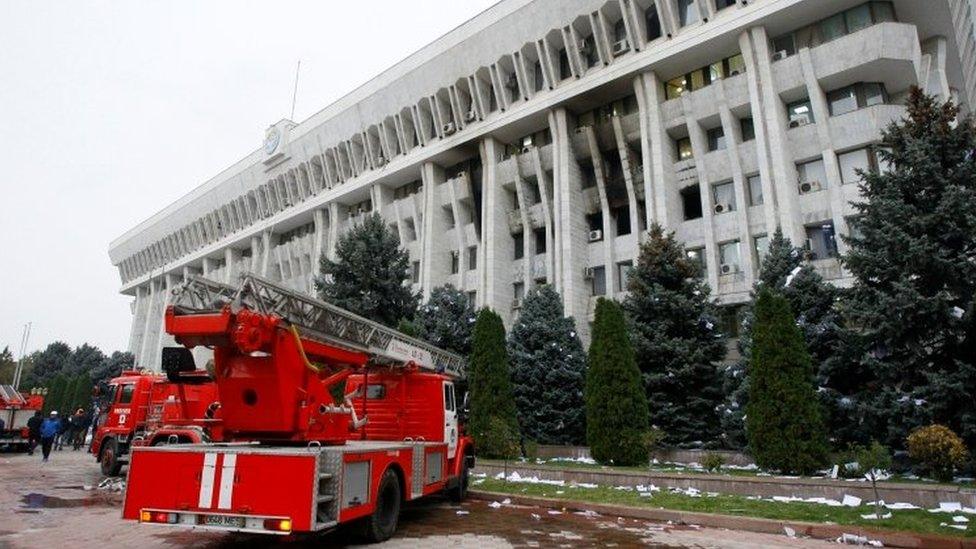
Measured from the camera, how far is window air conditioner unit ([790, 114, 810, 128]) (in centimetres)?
2460

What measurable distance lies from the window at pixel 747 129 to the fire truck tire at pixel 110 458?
27.2 metres

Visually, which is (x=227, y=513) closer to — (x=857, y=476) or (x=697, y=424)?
(x=857, y=476)

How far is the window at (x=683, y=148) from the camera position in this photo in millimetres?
28391

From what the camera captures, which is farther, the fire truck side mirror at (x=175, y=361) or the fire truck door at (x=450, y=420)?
the fire truck door at (x=450, y=420)

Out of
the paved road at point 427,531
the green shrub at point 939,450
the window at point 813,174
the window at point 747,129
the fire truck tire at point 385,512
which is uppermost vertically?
the window at point 747,129

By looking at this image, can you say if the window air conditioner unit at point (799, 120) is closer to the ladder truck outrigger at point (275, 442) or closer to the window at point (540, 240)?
the window at point (540, 240)

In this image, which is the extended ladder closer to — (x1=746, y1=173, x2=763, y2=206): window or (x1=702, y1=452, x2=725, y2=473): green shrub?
(x1=702, y1=452, x2=725, y2=473): green shrub

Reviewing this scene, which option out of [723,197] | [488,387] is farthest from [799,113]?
[488,387]

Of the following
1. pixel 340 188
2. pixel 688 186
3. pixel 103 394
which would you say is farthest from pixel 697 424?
pixel 340 188

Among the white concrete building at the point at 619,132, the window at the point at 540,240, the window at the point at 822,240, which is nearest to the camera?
the window at the point at 822,240

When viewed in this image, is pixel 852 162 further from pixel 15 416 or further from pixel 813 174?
pixel 15 416

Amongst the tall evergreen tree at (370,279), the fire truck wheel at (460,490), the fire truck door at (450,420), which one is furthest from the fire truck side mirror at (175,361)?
the tall evergreen tree at (370,279)

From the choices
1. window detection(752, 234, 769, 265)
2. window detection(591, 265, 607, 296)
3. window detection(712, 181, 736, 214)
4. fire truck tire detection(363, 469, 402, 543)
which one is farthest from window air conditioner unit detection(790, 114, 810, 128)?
fire truck tire detection(363, 469, 402, 543)

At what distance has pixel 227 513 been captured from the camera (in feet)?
23.3
